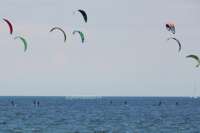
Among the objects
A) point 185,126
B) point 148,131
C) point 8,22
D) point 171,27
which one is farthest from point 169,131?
point 8,22

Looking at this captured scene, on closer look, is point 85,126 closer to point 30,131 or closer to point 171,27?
point 30,131

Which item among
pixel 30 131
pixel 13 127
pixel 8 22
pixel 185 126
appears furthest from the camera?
pixel 185 126

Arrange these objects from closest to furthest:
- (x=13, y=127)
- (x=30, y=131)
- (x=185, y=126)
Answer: (x=30, y=131)
(x=13, y=127)
(x=185, y=126)

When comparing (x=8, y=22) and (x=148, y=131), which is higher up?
(x=8, y=22)

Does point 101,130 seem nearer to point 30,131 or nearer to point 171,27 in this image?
point 30,131

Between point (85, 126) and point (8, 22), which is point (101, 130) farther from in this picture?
point (8, 22)

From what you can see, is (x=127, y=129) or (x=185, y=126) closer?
(x=127, y=129)

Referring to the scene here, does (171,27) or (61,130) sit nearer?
(171,27)

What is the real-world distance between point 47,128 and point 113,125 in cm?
952

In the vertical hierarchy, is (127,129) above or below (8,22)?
below

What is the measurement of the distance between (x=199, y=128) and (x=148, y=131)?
854 centimetres

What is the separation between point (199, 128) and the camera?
77.1 m

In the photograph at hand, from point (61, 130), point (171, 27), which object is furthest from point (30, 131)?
point (171, 27)

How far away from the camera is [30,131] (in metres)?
69.1
